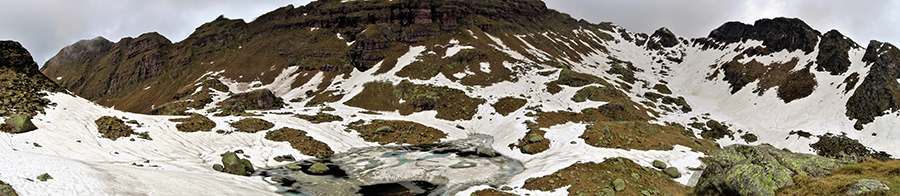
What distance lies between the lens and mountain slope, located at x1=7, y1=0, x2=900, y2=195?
37.3 meters

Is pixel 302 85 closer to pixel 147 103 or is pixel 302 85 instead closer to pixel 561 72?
pixel 147 103

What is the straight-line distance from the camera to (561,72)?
9850 centimetres

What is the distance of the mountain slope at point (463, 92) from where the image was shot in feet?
122

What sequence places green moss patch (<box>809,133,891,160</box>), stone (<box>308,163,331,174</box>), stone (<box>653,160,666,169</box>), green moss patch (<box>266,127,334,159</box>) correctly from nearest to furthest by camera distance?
stone (<box>653,160,666,169</box>)
stone (<box>308,163,331,174</box>)
green moss patch (<box>266,127,334,159</box>)
green moss patch (<box>809,133,891,160</box>)

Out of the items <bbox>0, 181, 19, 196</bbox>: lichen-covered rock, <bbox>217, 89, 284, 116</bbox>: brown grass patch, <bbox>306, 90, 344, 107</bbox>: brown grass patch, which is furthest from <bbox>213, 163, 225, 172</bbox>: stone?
<bbox>306, 90, 344, 107</bbox>: brown grass patch

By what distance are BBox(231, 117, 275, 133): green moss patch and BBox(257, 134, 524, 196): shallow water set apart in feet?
41.3

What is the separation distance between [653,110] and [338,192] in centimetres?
8742

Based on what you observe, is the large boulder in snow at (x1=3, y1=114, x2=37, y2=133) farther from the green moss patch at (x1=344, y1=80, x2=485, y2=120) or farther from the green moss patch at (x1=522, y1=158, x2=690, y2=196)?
the green moss patch at (x1=344, y1=80, x2=485, y2=120)

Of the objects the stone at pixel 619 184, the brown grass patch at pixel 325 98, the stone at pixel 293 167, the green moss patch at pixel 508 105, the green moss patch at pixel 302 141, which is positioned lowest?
the stone at pixel 619 184

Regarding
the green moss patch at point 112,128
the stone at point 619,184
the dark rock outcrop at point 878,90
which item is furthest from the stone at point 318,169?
the dark rock outcrop at point 878,90

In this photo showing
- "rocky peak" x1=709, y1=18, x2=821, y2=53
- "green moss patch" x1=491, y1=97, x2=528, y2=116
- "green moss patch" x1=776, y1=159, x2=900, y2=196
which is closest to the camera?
"green moss patch" x1=776, y1=159, x2=900, y2=196

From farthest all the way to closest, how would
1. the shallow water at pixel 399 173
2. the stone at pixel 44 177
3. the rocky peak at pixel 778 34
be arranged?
the rocky peak at pixel 778 34 < the shallow water at pixel 399 173 < the stone at pixel 44 177

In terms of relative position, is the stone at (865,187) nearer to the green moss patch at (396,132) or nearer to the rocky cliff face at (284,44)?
the green moss patch at (396,132)

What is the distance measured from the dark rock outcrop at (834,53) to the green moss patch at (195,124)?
5411 inches
